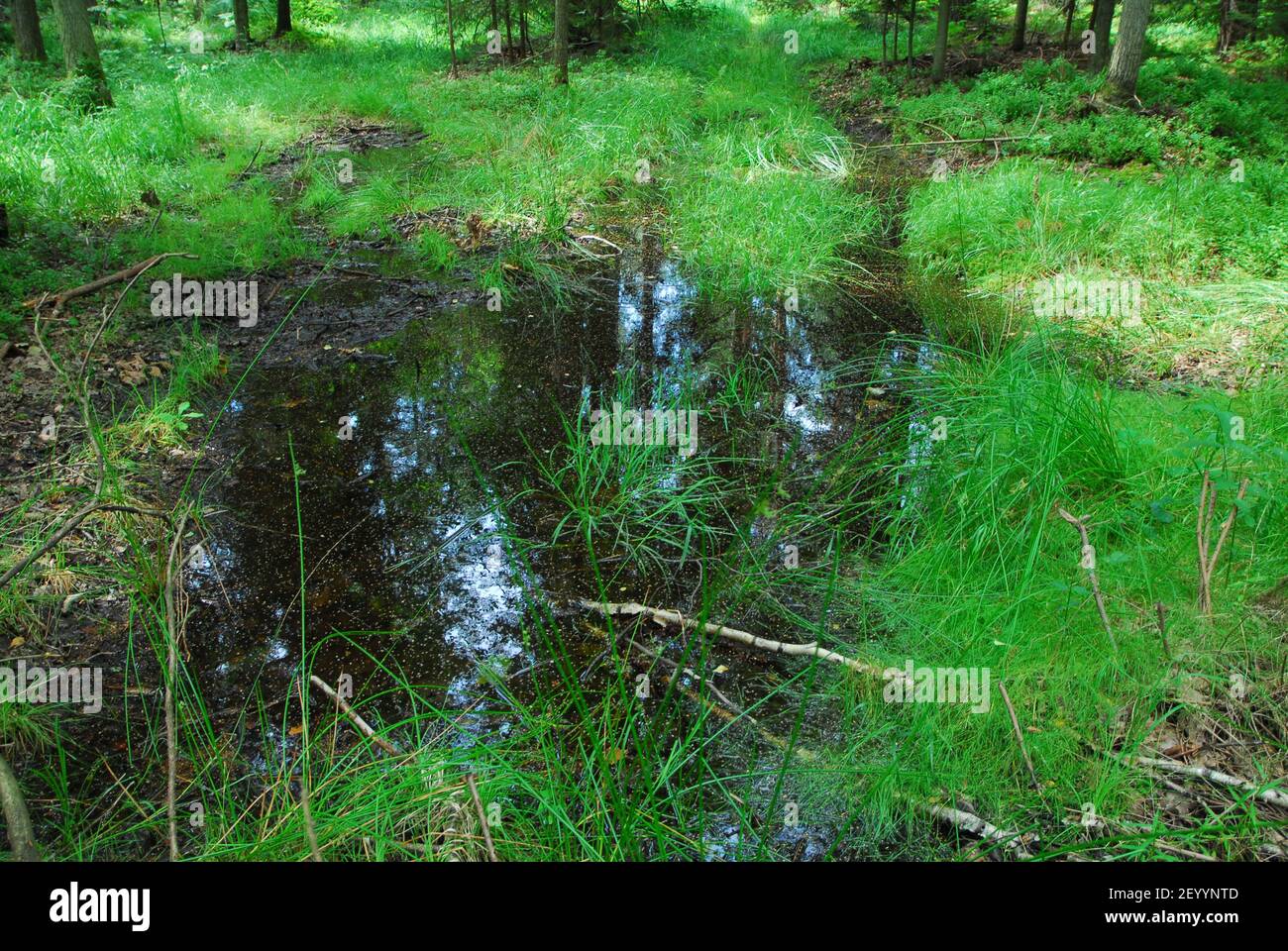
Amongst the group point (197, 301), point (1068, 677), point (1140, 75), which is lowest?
point (1068, 677)

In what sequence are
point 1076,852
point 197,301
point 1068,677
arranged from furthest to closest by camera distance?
point 197,301 < point 1068,677 < point 1076,852

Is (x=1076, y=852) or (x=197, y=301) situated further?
(x=197, y=301)

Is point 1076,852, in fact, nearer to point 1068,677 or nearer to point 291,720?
point 1068,677

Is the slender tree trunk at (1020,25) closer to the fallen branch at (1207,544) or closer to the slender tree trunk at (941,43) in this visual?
the slender tree trunk at (941,43)

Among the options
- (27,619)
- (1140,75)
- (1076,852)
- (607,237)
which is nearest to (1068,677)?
(1076,852)

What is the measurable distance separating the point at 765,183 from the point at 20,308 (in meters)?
5.78

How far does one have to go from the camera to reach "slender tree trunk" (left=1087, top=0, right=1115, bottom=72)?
10.6 metres

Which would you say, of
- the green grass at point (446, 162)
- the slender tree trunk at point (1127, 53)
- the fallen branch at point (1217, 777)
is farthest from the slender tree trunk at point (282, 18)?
the fallen branch at point (1217, 777)

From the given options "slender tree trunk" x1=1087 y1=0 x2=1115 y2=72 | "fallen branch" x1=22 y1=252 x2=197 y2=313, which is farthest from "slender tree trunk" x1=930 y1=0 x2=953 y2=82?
"fallen branch" x1=22 y1=252 x2=197 y2=313

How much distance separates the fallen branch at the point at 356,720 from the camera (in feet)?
8.43

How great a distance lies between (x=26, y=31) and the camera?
1073 cm

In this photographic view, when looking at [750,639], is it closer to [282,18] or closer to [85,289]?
[85,289]

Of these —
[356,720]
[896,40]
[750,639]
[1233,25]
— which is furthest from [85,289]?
[1233,25]

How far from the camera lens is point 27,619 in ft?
10.7
